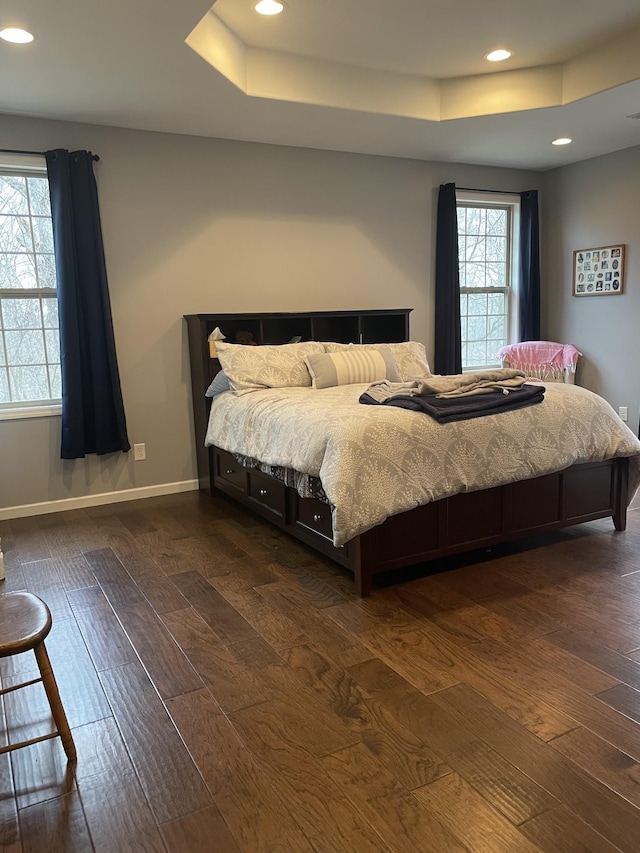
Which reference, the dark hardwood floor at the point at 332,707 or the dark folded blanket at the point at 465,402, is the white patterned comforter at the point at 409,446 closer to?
the dark folded blanket at the point at 465,402

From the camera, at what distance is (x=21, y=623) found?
1.75 meters

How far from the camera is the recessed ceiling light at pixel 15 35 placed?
279 cm

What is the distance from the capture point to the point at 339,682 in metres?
2.18

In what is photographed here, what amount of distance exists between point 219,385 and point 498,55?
2.65 meters

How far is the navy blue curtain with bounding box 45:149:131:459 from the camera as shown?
3990 millimetres

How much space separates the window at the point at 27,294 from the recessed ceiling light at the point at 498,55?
281 cm

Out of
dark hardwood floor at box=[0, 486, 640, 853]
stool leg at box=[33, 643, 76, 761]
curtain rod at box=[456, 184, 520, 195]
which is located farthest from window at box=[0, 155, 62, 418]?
curtain rod at box=[456, 184, 520, 195]

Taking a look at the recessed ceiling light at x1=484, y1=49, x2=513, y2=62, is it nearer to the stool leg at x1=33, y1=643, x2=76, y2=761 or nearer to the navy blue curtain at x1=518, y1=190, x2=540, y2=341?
the navy blue curtain at x1=518, y1=190, x2=540, y2=341

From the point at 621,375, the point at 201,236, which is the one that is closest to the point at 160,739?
the point at 201,236

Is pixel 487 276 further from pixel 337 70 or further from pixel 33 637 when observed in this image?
pixel 33 637

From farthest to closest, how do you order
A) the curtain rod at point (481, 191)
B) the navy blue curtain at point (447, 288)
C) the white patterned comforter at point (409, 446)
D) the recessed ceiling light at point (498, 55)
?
1. the curtain rod at point (481, 191)
2. the navy blue curtain at point (447, 288)
3. the recessed ceiling light at point (498, 55)
4. the white patterned comforter at point (409, 446)

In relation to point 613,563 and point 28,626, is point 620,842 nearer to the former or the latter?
point 28,626

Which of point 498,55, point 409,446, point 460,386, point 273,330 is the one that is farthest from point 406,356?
point 498,55

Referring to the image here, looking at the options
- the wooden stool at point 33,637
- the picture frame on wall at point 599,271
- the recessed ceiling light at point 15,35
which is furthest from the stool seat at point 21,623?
the picture frame on wall at point 599,271
